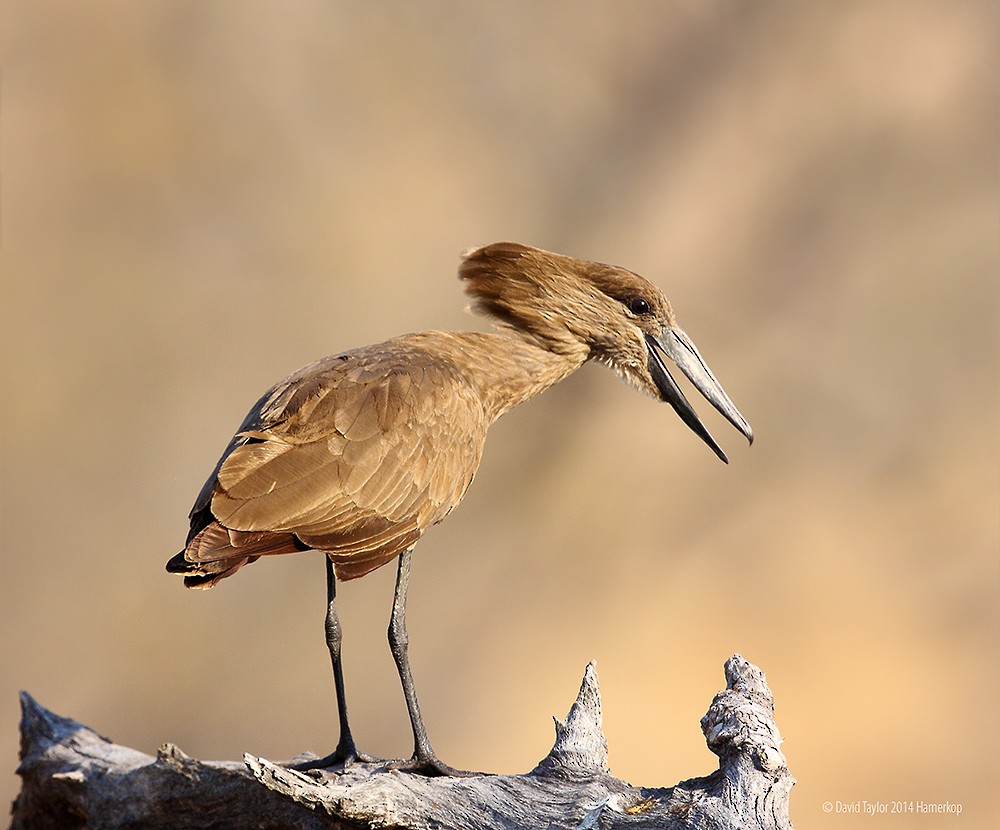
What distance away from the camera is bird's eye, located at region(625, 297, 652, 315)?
3.87 m

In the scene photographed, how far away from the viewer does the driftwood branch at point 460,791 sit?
9.70ft

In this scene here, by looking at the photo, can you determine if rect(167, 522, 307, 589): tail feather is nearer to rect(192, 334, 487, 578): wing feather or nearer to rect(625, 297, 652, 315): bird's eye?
rect(192, 334, 487, 578): wing feather

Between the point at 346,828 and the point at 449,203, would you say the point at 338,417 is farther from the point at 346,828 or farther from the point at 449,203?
the point at 449,203

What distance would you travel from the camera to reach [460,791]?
3.11 m

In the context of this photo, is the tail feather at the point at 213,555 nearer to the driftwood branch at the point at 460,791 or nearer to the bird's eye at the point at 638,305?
the driftwood branch at the point at 460,791

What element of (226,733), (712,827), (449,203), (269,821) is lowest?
(269,821)

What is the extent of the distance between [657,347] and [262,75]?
13.5ft

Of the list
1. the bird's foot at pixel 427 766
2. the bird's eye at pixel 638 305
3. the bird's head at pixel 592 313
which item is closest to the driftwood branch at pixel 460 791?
the bird's foot at pixel 427 766

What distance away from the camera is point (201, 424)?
22.8ft

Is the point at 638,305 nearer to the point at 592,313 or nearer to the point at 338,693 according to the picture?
the point at 592,313

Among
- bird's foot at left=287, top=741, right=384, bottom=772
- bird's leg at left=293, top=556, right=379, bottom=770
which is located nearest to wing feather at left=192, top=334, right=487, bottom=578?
bird's leg at left=293, top=556, right=379, bottom=770

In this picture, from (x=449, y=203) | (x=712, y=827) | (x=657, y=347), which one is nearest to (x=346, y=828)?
(x=712, y=827)

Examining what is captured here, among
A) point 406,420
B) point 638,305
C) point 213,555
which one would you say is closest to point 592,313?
point 638,305

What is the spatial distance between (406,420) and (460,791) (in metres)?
0.96
